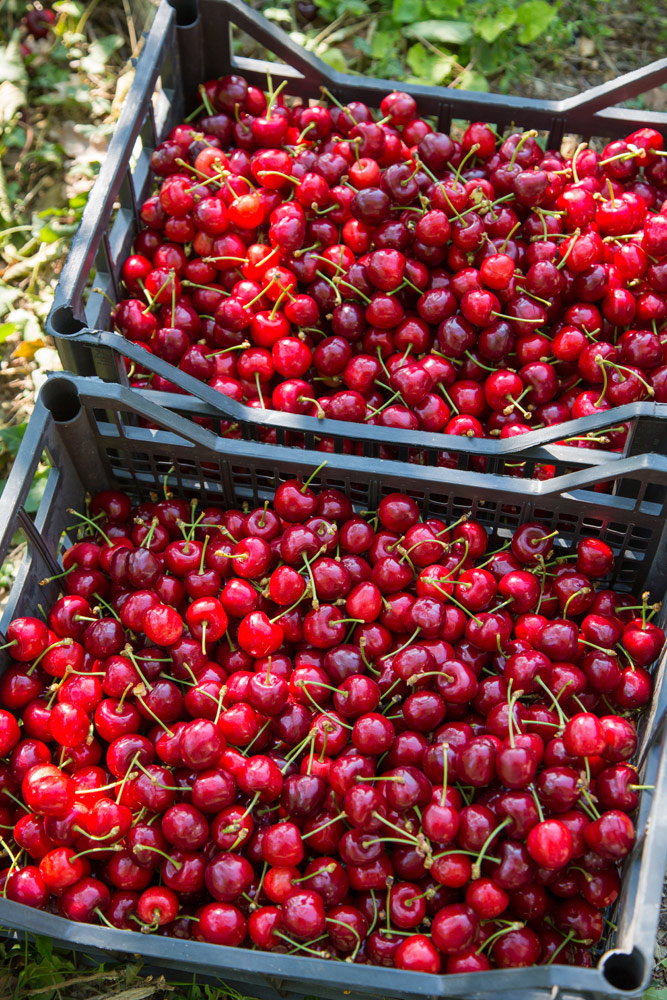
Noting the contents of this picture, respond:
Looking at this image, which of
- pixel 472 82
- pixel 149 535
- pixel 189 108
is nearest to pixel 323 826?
pixel 149 535

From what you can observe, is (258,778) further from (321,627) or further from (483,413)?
(483,413)

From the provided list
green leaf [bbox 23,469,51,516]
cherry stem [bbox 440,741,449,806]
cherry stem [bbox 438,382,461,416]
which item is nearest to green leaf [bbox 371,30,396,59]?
cherry stem [bbox 438,382,461,416]

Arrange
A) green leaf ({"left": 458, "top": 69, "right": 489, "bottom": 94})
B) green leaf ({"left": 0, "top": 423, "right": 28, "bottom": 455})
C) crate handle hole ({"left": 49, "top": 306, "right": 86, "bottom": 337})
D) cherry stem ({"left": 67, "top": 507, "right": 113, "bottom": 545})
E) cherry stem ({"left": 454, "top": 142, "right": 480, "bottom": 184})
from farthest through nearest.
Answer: green leaf ({"left": 458, "top": 69, "right": 489, "bottom": 94}), green leaf ({"left": 0, "top": 423, "right": 28, "bottom": 455}), cherry stem ({"left": 454, "top": 142, "right": 480, "bottom": 184}), cherry stem ({"left": 67, "top": 507, "right": 113, "bottom": 545}), crate handle hole ({"left": 49, "top": 306, "right": 86, "bottom": 337})

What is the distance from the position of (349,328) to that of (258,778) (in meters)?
1.27

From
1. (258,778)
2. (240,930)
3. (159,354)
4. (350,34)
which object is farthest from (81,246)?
(350,34)

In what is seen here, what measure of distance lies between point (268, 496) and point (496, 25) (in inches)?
111

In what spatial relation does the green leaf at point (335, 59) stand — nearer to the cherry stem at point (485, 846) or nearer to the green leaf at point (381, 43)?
the green leaf at point (381, 43)

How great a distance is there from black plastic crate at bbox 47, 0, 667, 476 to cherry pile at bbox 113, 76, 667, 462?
88 millimetres

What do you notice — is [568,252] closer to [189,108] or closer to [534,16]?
[189,108]

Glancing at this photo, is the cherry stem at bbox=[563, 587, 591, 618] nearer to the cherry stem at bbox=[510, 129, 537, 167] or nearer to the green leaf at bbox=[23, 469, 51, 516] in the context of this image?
the cherry stem at bbox=[510, 129, 537, 167]

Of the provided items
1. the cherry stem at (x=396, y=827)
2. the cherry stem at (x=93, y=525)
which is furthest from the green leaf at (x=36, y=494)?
the cherry stem at (x=396, y=827)

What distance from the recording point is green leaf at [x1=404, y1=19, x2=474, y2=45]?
155 inches

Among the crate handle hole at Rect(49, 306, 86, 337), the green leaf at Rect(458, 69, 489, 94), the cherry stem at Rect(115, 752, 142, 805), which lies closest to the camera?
the cherry stem at Rect(115, 752, 142, 805)

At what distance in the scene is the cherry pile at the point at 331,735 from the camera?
1.72 meters
